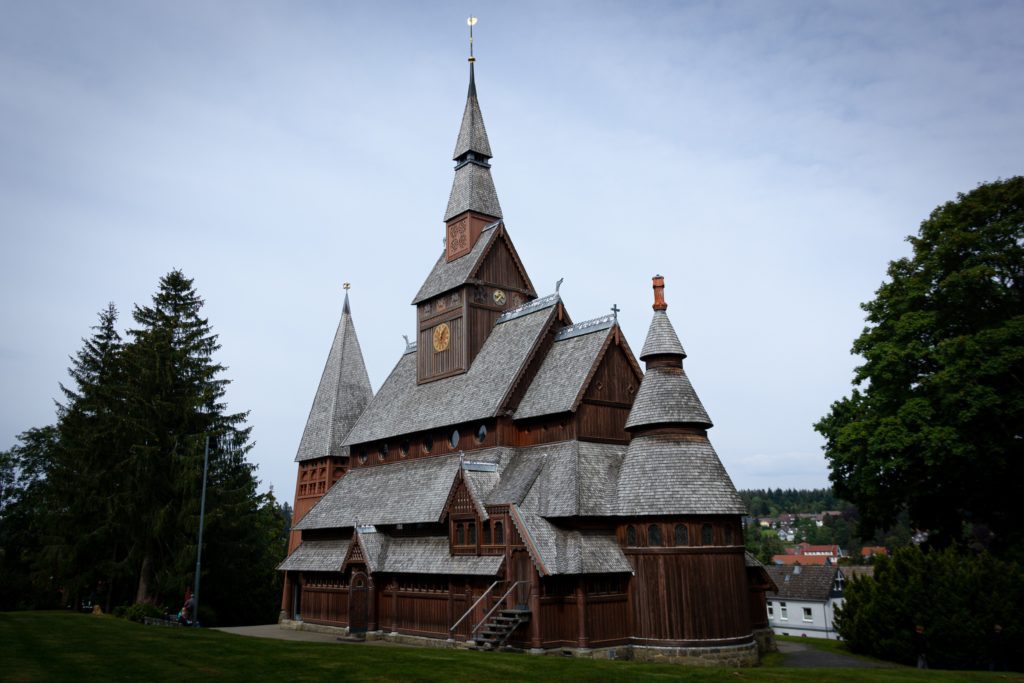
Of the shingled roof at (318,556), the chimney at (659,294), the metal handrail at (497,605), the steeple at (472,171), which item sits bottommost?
the metal handrail at (497,605)

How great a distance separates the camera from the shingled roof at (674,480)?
88.1ft

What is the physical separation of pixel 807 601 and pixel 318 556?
4939cm

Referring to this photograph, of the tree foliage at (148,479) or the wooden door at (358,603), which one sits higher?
the tree foliage at (148,479)

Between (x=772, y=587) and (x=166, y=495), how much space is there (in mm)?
34071

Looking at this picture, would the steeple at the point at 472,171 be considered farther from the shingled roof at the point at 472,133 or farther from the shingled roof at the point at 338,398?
the shingled roof at the point at 338,398

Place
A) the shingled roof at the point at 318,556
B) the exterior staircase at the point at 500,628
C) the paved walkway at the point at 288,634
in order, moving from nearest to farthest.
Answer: the exterior staircase at the point at 500,628 → the paved walkway at the point at 288,634 → the shingled roof at the point at 318,556

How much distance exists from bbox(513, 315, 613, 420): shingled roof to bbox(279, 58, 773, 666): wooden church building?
0.09 metres

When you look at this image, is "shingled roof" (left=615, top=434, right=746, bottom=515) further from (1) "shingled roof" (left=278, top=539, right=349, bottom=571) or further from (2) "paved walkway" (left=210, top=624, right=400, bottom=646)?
(1) "shingled roof" (left=278, top=539, right=349, bottom=571)

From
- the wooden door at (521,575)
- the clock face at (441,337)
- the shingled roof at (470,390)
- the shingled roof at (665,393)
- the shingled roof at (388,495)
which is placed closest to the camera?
the wooden door at (521,575)

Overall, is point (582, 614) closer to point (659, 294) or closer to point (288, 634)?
point (659, 294)

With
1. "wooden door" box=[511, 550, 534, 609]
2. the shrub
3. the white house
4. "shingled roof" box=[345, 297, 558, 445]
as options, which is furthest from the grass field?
the white house

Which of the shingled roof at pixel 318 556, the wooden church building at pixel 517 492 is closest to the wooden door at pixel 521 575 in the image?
the wooden church building at pixel 517 492

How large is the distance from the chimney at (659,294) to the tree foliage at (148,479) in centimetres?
2837

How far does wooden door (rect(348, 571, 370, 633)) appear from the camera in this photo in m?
34.2
